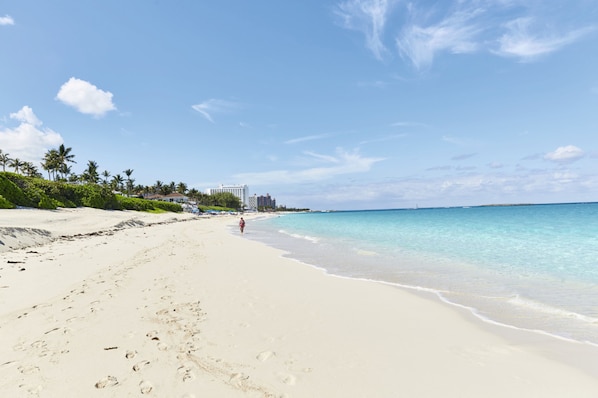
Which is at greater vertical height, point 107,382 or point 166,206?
point 166,206

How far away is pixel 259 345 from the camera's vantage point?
4902mm

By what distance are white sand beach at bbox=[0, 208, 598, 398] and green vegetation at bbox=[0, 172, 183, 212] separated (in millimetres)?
30875

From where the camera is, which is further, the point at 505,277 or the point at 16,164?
the point at 16,164

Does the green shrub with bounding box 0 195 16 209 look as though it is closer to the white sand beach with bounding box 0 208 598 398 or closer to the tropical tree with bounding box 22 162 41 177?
the white sand beach with bounding box 0 208 598 398

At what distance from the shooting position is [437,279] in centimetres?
1087

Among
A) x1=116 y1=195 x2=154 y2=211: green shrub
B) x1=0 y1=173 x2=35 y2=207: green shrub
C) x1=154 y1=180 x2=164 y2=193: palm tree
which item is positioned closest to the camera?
x1=0 y1=173 x2=35 y2=207: green shrub

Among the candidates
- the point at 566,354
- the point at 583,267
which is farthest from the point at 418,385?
the point at 583,267

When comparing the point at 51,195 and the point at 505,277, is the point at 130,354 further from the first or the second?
the point at 51,195

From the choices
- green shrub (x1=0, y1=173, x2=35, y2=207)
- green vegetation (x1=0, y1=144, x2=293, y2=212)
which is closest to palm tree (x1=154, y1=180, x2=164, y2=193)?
green vegetation (x1=0, y1=144, x2=293, y2=212)

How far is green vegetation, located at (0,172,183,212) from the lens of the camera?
30.8 m

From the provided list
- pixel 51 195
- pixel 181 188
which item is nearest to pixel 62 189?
pixel 51 195

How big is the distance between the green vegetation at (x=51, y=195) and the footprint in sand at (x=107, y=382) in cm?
3647

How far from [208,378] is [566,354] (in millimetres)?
5781

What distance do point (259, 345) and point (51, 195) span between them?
164ft
